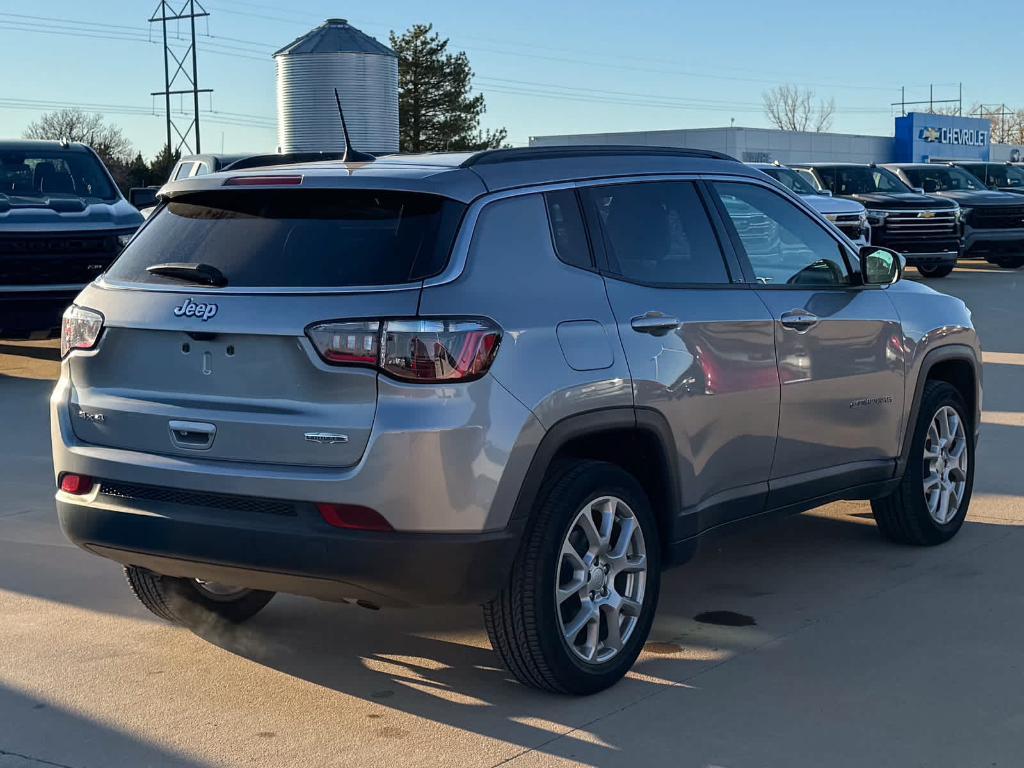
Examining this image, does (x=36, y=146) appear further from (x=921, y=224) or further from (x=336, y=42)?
(x=336, y=42)

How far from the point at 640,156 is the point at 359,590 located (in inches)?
80.9

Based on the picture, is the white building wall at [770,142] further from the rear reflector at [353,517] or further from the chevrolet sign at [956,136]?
the rear reflector at [353,517]

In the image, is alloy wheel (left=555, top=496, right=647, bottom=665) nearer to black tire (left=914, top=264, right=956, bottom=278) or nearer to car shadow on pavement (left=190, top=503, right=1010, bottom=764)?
car shadow on pavement (left=190, top=503, right=1010, bottom=764)

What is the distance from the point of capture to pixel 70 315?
4895mm

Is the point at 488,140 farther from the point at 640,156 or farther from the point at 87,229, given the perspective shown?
the point at 640,156

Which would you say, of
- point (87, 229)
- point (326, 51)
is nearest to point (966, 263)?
point (326, 51)

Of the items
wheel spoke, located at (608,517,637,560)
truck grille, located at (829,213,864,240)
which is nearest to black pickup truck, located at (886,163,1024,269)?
truck grille, located at (829,213,864,240)

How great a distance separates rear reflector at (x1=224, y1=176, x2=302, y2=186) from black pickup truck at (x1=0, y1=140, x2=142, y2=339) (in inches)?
342

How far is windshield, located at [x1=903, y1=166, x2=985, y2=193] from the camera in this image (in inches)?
1057

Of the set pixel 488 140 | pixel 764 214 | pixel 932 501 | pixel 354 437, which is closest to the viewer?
pixel 354 437

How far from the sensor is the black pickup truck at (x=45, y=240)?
1294cm

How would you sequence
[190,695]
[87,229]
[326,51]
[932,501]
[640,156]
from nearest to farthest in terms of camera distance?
[190,695], [640,156], [932,501], [87,229], [326,51]

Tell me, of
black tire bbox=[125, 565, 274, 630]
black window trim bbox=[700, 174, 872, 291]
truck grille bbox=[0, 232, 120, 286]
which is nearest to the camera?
black tire bbox=[125, 565, 274, 630]

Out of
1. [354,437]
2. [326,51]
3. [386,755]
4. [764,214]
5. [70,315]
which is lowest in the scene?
[386,755]
